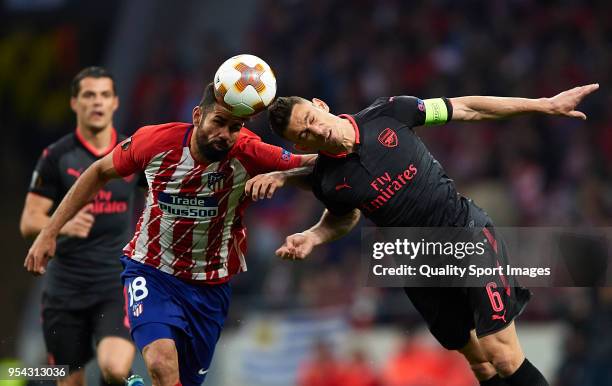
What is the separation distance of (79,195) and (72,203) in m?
0.07

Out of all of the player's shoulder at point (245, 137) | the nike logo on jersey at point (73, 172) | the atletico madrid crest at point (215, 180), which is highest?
the player's shoulder at point (245, 137)

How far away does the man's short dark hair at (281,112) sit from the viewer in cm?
638

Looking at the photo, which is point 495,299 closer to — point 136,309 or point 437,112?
point 437,112

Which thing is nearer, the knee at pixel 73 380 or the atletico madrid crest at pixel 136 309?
the atletico madrid crest at pixel 136 309

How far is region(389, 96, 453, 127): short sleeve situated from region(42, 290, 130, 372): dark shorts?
96.5 inches

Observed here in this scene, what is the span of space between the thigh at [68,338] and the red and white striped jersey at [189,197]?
49.0 inches

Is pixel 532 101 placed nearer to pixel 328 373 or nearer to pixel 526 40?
pixel 328 373

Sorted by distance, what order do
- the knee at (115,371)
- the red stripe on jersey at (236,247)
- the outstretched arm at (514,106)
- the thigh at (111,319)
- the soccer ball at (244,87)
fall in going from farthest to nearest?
the thigh at (111,319) < the knee at (115,371) < the red stripe on jersey at (236,247) < the outstretched arm at (514,106) < the soccer ball at (244,87)

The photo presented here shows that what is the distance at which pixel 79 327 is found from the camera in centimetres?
788

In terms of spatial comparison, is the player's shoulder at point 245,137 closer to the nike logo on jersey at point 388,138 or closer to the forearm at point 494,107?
the nike logo on jersey at point 388,138

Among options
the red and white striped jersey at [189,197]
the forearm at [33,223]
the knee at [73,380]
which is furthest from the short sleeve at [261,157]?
the knee at [73,380]

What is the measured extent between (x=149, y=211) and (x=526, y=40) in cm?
799

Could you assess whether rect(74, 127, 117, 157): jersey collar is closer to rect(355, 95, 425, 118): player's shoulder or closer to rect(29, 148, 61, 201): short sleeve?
rect(29, 148, 61, 201): short sleeve

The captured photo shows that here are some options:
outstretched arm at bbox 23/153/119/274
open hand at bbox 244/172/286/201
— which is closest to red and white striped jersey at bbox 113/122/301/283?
outstretched arm at bbox 23/153/119/274
